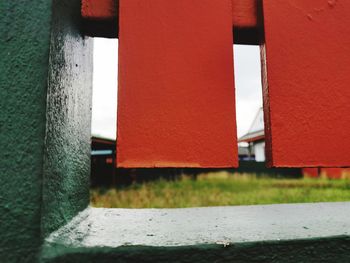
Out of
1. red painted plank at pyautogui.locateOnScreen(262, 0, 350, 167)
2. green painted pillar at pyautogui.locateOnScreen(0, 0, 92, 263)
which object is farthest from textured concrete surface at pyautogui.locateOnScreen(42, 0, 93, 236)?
red painted plank at pyautogui.locateOnScreen(262, 0, 350, 167)

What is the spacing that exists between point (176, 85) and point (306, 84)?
303mm

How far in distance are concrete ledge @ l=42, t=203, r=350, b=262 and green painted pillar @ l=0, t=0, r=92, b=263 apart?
0.05 m

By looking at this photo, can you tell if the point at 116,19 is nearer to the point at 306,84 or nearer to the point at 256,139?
the point at 306,84

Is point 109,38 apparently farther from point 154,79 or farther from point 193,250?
point 193,250

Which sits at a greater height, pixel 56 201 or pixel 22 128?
pixel 22 128

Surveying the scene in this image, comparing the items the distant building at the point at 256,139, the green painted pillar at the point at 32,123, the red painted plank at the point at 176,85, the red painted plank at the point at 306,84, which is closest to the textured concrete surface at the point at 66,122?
the green painted pillar at the point at 32,123

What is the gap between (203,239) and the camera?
0.64 metres

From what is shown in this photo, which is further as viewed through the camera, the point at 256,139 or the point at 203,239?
the point at 256,139

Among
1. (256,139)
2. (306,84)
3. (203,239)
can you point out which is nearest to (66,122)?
(203,239)

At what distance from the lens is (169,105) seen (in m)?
0.71

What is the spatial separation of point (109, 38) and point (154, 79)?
209 millimetres

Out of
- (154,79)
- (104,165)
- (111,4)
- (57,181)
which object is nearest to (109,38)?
(111,4)

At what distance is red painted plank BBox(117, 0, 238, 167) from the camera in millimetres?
698

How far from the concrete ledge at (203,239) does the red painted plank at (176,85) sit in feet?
0.50
